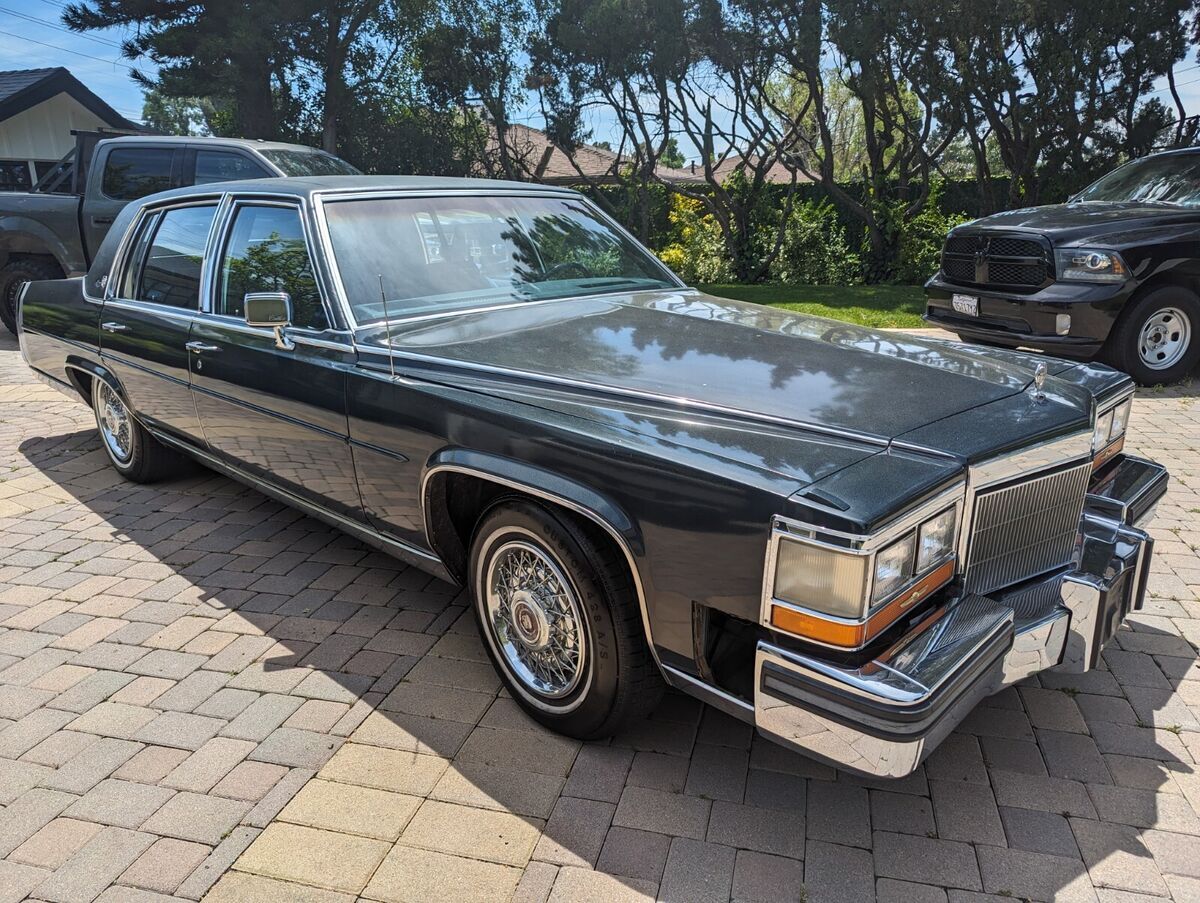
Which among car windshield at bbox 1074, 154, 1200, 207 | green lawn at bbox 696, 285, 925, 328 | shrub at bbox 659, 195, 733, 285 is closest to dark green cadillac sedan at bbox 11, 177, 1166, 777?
car windshield at bbox 1074, 154, 1200, 207

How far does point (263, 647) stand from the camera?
11.5 feet

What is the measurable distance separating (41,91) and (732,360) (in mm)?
23822

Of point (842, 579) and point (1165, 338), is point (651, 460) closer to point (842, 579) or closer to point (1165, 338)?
point (842, 579)

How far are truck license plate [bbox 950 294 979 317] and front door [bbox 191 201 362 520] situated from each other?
5779 millimetres

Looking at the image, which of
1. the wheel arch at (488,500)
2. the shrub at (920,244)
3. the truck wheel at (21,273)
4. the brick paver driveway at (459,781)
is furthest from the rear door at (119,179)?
the shrub at (920,244)

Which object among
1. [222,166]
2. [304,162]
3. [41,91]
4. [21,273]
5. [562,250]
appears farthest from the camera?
[41,91]

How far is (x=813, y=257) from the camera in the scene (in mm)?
14539

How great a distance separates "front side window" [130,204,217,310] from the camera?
4.33 m

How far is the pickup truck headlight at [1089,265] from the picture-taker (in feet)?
22.3

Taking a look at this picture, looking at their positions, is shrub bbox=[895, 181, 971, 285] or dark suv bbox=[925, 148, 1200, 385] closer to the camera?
dark suv bbox=[925, 148, 1200, 385]

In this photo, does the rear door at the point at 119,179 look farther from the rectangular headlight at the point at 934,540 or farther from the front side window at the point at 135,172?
the rectangular headlight at the point at 934,540

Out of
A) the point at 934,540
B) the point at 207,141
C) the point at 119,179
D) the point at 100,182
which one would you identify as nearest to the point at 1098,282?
the point at 934,540

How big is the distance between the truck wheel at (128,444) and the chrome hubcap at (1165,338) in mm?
7384

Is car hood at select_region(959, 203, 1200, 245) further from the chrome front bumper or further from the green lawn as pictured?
the chrome front bumper
